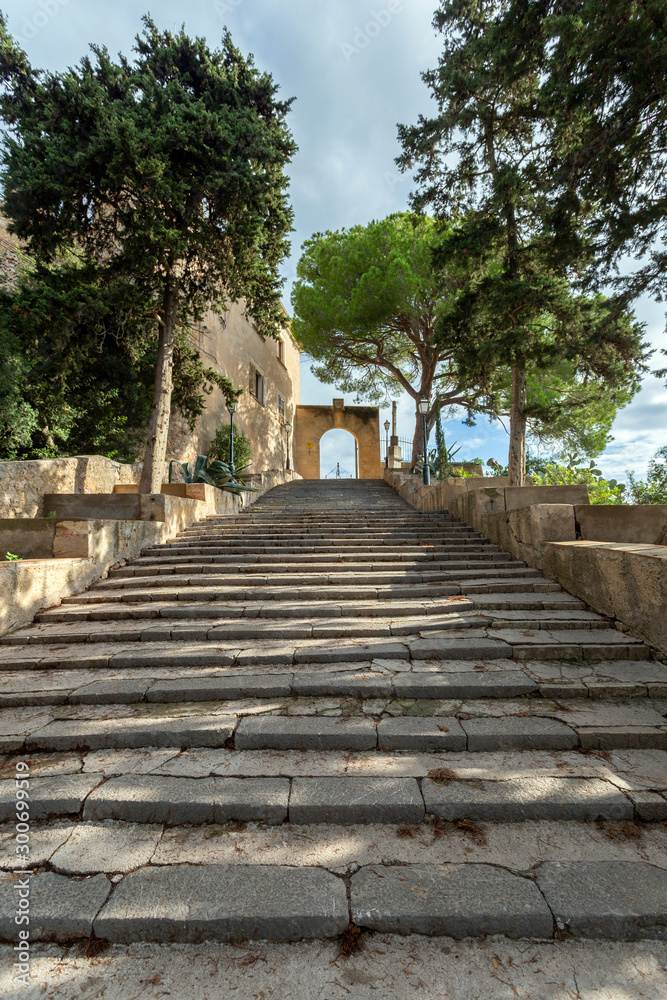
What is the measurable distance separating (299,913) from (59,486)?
26.8ft

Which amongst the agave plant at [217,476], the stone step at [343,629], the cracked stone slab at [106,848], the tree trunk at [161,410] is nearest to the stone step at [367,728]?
the cracked stone slab at [106,848]

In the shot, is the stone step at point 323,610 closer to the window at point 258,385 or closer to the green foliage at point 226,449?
the green foliage at point 226,449

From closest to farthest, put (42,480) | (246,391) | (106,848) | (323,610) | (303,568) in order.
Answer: (106,848) → (323,610) → (303,568) → (42,480) → (246,391)

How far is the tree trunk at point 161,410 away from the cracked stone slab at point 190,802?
266 inches

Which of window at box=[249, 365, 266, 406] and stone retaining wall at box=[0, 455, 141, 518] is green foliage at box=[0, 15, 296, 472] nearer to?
stone retaining wall at box=[0, 455, 141, 518]

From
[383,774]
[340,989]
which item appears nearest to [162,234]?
[383,774]

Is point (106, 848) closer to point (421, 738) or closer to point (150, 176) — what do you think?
point (421, 738)

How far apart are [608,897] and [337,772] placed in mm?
1081

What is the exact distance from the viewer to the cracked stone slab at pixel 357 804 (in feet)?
6.06

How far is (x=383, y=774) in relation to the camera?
205cm

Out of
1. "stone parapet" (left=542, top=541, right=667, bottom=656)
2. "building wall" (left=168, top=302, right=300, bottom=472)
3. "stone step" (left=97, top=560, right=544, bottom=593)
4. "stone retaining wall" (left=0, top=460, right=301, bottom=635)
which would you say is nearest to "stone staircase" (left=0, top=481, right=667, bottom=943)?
"stone parapet" (left=542, top=541, right=667, bottom=656)

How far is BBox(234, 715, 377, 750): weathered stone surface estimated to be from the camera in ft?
7.44

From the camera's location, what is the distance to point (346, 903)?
4.91 ft

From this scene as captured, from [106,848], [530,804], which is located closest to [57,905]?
[106,848]
